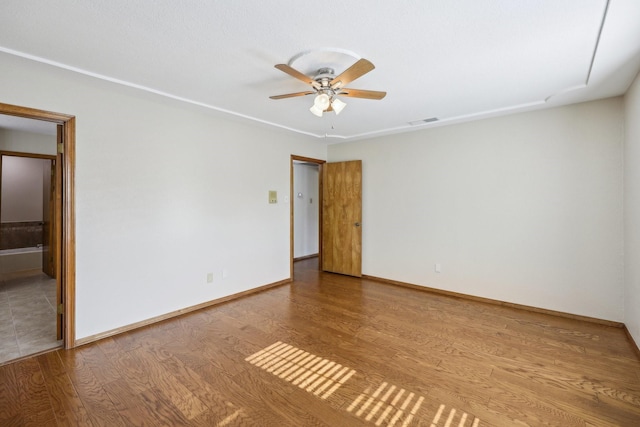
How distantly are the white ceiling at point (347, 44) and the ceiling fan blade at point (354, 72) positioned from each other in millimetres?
155

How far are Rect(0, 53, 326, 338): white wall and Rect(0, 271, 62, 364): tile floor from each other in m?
0.46

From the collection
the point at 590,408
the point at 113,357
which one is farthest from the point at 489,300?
the point at 113,357

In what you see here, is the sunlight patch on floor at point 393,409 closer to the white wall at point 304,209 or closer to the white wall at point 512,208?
the white wall at point 512,208

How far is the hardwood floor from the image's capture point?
1.83 meters

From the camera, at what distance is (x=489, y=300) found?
380 centimetres

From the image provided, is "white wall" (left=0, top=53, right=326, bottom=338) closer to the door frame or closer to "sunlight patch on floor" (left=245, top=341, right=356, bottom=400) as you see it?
the door frame

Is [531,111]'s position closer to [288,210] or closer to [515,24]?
[515,24]

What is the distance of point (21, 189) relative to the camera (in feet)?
19.0

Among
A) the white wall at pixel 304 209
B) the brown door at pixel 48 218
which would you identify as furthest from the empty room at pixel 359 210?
the white wall at pixel 304 209

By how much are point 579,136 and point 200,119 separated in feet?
14.1

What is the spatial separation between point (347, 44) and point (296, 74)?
1.33 feet

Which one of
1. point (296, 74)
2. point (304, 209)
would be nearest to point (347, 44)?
point (296, 74)

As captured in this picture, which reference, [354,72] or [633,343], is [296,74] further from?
[633,343]

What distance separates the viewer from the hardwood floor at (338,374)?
6.00 feet
